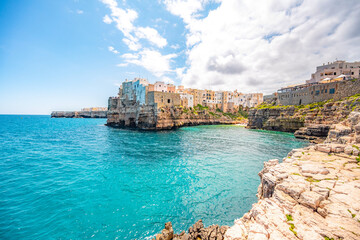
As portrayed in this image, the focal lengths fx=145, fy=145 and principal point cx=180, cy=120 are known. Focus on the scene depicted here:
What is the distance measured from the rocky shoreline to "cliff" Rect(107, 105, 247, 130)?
45184mm

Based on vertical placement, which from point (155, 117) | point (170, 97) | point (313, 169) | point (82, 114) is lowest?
point (313, 169)

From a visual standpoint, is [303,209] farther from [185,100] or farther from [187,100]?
[187,100]

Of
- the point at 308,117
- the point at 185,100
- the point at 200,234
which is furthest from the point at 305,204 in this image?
the point at 185,100

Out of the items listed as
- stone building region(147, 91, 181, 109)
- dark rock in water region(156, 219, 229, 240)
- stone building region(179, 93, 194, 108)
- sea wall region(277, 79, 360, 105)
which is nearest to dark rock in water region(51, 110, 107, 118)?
stone building region(179, 93, 194, 108)

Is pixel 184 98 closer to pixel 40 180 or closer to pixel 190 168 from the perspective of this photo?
pixel 190 168

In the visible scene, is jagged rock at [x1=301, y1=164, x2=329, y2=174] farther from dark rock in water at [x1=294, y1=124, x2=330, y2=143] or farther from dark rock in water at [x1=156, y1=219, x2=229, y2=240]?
dark rock in water at [x1=294, y1=124, x2=330, y2=143]

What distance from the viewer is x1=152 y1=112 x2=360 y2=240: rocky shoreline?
4.55 m

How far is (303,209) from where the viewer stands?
5418mm

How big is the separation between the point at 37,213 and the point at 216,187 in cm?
1243

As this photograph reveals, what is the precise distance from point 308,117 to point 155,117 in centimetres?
4473

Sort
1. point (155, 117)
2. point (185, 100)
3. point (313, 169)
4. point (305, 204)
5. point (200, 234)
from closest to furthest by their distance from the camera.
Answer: point (305, 204)
point (200, 234)
point (313, 169)
point (155, 117)
point (185, 100)

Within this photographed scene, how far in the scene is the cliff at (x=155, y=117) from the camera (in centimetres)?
5128

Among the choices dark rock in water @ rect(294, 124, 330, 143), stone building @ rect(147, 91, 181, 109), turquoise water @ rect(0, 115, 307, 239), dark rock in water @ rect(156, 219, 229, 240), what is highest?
stone building @ rect(147, 91, 181, 109)

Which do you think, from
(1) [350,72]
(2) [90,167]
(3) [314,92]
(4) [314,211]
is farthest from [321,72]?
(2) [90,167]
